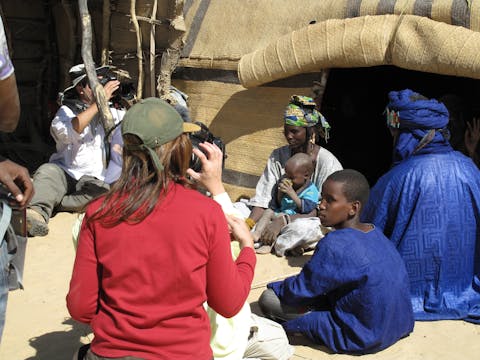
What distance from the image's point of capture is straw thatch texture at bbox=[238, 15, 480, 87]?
485 centimetres

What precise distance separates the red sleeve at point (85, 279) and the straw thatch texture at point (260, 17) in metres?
4.08

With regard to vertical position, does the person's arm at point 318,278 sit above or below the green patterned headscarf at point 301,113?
below

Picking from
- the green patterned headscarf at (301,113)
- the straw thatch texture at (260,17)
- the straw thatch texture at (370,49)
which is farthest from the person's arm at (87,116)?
the green patterned headscarf at (301,113)

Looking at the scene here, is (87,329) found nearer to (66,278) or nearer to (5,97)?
(66,278)

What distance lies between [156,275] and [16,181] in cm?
56

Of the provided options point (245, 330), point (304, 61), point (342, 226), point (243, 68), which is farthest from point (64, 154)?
point (245, 330)

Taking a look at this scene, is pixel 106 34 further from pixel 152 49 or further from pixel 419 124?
pixel 419 124

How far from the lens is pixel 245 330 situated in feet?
8.44

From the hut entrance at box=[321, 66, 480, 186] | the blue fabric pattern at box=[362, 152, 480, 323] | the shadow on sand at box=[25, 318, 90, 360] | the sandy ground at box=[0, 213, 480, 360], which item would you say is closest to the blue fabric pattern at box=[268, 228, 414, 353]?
the sandy ground at box=[0, 213, 480, 360]

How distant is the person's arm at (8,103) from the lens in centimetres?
189

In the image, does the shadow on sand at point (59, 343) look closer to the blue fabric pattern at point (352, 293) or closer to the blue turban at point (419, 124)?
the blue fabric pattern at point (352, 293)

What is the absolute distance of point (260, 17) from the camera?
20.9 ft

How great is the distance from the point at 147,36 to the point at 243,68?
112 centimetres

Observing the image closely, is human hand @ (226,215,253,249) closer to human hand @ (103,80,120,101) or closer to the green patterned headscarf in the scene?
the green patterned headscarf
